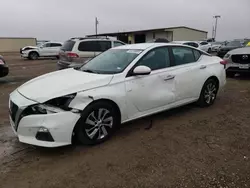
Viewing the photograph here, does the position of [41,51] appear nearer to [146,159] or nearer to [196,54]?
[196,54]

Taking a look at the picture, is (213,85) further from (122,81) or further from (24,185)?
(24,185)

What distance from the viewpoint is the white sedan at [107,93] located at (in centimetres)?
318

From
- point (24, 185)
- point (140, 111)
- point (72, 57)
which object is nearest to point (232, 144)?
point (140, 111)

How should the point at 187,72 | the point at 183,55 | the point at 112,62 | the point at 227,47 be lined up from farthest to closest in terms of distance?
the point at 227,47
the point at 183,55
the point at 187,72
the point at 112,62

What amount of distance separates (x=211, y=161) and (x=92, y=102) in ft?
5.85

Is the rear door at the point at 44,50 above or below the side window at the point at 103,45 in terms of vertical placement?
below

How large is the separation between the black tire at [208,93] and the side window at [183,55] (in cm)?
65

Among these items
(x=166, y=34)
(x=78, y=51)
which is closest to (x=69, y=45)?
(x=78, y=51)

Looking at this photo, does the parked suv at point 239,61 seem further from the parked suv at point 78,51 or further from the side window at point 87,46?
the side window at point 87,46

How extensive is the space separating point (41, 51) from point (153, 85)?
65.7ft

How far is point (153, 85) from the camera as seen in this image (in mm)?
4125

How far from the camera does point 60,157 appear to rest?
3.27 metres

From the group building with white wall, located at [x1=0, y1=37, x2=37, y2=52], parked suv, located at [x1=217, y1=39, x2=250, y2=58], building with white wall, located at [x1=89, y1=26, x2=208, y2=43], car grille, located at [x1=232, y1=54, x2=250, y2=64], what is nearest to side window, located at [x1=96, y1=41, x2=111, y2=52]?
car grille, located at [x1=232, y1=54, x2=250, y2=64]

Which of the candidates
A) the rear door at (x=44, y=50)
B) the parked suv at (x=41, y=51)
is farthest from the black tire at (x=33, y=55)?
the rear door at (x=44, y=50)
